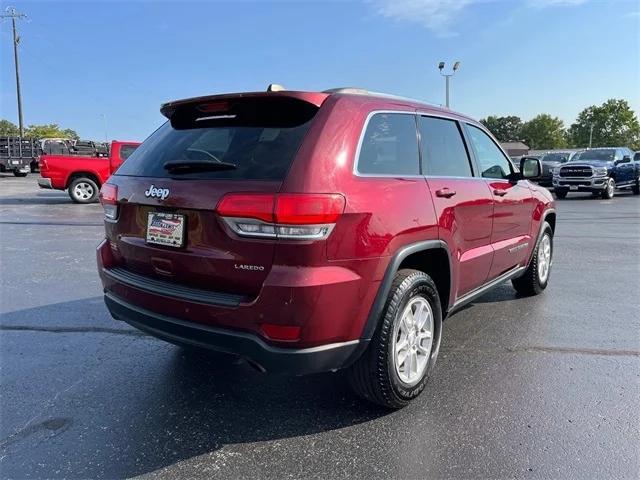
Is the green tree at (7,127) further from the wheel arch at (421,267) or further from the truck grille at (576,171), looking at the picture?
the wheel arch at (421,267)

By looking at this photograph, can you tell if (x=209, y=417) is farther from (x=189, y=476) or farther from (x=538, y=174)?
(x=538, y=174)

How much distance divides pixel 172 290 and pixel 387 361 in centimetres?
125

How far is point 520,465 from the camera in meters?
2.56

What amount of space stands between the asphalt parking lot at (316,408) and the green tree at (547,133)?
390 feet

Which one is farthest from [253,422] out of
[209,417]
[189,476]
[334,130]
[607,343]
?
[607,343]

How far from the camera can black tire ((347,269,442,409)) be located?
9.41ft

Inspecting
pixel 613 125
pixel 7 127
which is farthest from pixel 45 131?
pixel 613 125

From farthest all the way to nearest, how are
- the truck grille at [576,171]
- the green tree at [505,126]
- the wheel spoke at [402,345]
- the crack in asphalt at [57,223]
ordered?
the green tree at [505,126] < the truck grille at [576,171] < the crack in asphalt at [57,223] < the wheel spoke at [402,345]

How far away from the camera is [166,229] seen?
286 cm

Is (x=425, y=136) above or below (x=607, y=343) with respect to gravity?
above

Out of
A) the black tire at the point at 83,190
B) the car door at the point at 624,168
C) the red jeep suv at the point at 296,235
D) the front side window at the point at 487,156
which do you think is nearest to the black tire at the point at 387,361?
the red jeep suv at the point at 296,235

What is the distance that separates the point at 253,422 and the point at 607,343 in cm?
296

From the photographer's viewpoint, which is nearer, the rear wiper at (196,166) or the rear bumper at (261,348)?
the rear bumper at (261,348)

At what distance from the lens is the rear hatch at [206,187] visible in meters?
2.59
